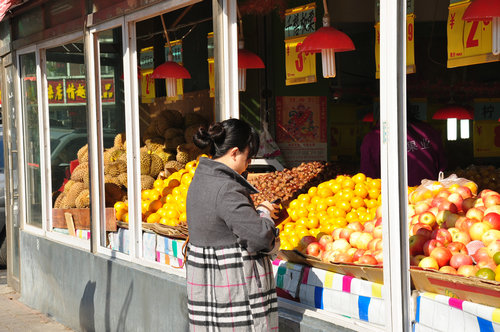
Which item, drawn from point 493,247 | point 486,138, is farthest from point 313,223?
point 486,138

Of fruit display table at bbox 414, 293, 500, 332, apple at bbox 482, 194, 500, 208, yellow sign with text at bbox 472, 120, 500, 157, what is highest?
Result: yellow sign with text at bbox 472, 120, 500, 157

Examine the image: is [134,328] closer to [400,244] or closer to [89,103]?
[89,103]

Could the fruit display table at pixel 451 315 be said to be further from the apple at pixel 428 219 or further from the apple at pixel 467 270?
the apple at pixel 428 219

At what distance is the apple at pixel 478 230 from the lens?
3730mm

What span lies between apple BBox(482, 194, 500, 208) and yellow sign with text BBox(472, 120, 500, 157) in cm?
642

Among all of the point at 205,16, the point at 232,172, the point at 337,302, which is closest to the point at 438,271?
the point at 337,302

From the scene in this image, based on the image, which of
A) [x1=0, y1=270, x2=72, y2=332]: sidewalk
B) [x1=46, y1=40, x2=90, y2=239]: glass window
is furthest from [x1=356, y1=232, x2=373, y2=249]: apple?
[x1=0, y1=270, x2=72, y2=332]: sidewalk

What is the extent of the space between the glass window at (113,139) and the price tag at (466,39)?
134 inches

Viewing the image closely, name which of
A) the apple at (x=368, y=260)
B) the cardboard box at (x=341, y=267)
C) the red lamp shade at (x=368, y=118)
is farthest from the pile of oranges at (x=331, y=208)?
the red lamp shade at (x=368, y=118)

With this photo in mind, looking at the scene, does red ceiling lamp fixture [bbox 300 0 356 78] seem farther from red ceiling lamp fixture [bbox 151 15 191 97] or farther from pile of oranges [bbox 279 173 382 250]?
red ceiling lamp fixture [bbox 151 15 191 97]

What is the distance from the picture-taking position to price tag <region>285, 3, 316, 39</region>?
5582 mm

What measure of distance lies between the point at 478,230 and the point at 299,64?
8.33 ft

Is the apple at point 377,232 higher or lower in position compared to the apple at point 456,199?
lower

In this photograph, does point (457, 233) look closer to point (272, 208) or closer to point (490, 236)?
point (490, 236)
